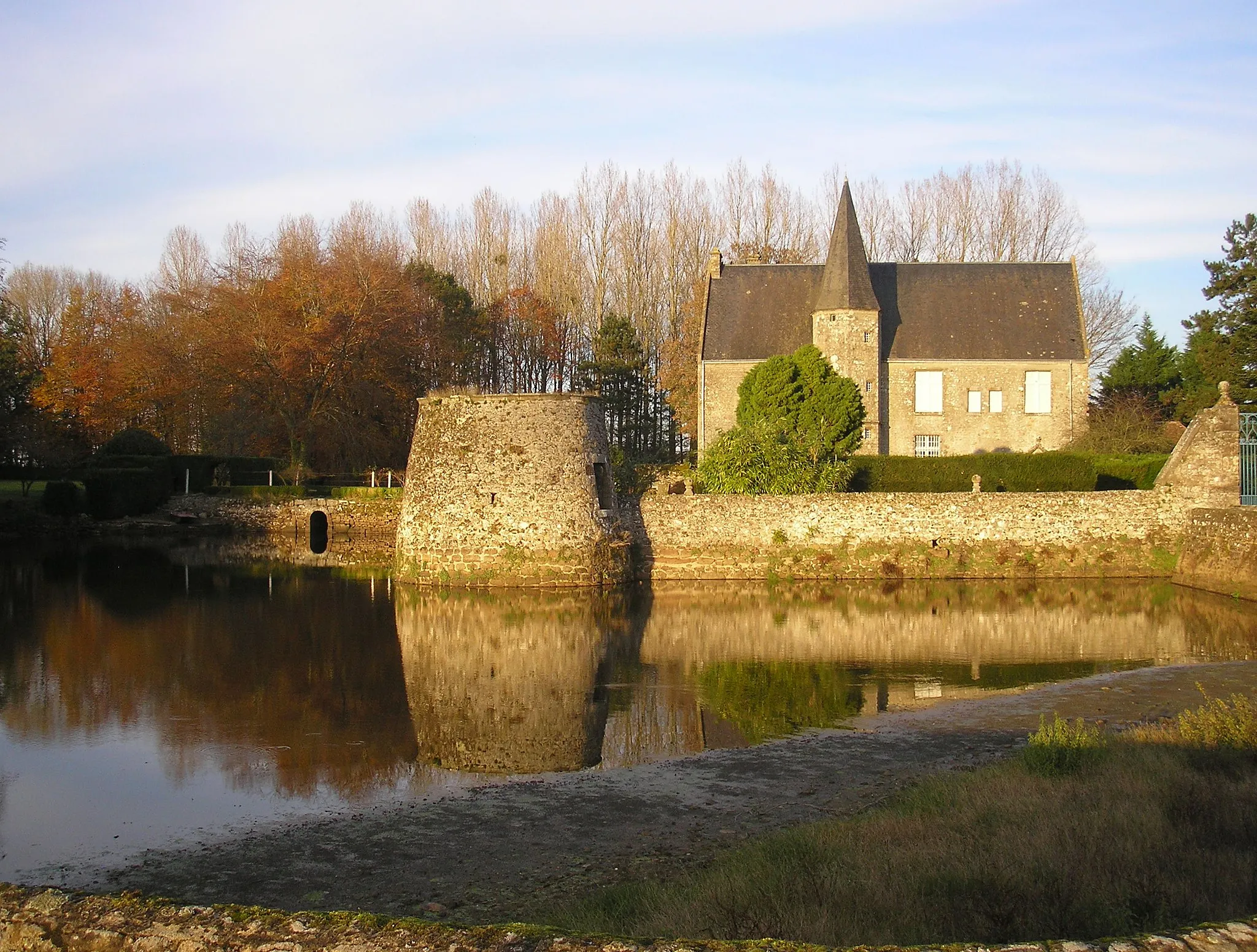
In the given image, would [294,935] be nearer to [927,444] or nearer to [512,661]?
[512,661]

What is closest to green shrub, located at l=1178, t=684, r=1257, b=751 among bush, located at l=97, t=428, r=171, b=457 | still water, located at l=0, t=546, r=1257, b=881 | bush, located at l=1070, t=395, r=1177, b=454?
still water, located at l=0, t=546, r=1257, b=881

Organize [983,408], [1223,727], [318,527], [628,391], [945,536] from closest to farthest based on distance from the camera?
[1223,727] < [945,536] < [318,527] < [983,408] < [628,391]

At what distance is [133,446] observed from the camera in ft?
116

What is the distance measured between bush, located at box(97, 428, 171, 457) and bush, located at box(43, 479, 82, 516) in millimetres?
2282

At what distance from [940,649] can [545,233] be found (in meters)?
37.1

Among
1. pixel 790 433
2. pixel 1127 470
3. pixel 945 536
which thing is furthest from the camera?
pixel 1127 470

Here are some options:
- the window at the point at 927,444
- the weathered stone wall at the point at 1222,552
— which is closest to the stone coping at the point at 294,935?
the weathered stone wall at the point at 1222,552

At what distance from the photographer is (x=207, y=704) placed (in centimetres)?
1161

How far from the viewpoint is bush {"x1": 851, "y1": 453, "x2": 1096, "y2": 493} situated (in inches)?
1006

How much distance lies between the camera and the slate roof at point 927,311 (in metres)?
35.6

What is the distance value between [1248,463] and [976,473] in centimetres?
627

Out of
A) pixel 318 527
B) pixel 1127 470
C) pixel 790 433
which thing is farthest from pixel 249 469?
pixel 1127 470

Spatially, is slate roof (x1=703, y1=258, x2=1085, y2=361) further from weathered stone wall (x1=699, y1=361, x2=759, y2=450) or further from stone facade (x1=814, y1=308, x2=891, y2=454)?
stone facade (x1=814, y1=308, x2=891, y2=454)

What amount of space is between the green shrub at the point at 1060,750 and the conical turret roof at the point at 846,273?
27.4 m
